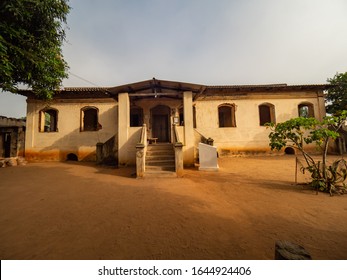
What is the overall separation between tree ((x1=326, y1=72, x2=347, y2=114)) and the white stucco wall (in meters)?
17.1

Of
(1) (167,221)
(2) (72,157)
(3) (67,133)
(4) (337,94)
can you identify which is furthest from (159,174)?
(4) (337,94)

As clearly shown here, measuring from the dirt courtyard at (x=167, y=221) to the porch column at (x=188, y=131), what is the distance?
10.9 ft

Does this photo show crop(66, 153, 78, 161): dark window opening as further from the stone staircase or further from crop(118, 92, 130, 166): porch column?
the stone staircase

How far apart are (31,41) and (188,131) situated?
7.79 metres

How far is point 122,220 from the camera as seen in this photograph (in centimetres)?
292

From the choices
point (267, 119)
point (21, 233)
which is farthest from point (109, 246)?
point (267, 119)

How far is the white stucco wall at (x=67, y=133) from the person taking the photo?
1141cm

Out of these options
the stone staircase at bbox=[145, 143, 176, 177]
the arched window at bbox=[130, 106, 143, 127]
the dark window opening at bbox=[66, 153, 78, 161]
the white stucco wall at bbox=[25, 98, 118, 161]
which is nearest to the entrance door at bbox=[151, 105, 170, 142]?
the arched window at bbox=[130, 106, 143, 127]

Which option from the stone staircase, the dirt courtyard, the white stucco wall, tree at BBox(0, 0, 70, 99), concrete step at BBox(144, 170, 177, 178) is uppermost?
tree at BBox(0, 0, 70, 99)

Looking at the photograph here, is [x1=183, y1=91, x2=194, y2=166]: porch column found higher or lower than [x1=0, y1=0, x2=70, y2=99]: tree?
lower

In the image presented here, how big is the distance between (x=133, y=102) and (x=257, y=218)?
35.3 feet

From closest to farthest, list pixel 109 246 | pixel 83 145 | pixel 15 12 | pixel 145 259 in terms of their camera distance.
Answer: pixel 145 259 → pixel 109 246 → pixel 15 12 → pixel 83 145

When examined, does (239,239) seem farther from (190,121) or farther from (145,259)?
(190,121)

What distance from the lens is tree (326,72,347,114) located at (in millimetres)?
11758
